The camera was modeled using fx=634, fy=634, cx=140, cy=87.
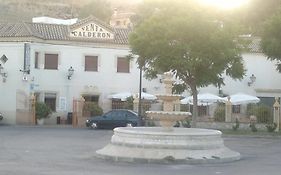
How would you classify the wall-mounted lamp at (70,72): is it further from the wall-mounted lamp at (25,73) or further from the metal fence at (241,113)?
the metal fence at (241,113)

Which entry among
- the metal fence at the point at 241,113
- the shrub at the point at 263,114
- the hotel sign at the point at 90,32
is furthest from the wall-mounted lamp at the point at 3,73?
the shrub at the point at 263,114

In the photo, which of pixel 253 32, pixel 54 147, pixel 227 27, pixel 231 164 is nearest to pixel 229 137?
pixel 227 27

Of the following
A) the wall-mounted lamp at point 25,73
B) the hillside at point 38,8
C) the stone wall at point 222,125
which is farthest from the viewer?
the hillside at point 38,8

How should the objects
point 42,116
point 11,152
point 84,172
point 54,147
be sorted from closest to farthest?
point 84,172
point 11,152
point 54,147
point 42,116

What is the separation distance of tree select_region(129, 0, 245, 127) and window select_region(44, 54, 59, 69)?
14.9m

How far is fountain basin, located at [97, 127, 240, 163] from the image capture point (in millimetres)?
19188

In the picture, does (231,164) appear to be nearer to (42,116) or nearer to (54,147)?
(54,147)

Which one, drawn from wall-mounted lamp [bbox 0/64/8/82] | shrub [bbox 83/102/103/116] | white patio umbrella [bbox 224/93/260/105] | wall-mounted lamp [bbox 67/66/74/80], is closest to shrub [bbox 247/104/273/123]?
white patio umbrella [bbox 224/93/260/105]

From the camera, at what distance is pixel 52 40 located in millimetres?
49781

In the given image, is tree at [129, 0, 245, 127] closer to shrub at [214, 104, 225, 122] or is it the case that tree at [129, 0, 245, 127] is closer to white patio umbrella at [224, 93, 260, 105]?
shrub at [214, 104, 225, 122]

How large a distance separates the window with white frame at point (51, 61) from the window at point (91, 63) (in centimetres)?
245

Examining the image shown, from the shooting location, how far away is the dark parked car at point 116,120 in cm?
4344

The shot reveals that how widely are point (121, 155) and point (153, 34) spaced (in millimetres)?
16825

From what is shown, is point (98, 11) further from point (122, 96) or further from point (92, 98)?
point (122, 96)
